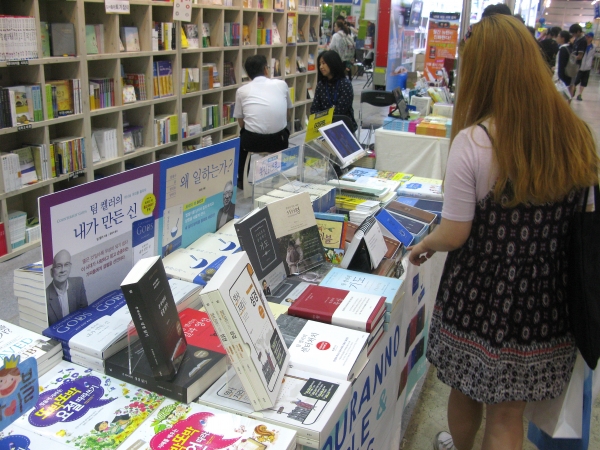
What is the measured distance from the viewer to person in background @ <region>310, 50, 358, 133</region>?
5277 millimetres

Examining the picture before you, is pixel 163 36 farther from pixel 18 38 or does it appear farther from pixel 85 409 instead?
pixel 85 409

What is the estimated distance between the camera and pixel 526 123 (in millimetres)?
1503

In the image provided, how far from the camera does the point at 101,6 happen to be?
470 cm

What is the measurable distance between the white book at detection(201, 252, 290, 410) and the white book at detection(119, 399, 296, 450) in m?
0.07

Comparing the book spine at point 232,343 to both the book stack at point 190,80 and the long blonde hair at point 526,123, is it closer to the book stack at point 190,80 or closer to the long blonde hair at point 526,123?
the long blonde hair at point 526,123

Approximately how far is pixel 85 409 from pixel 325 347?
631mm

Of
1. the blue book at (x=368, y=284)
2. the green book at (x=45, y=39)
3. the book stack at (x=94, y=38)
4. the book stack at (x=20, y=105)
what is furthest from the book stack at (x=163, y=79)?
→ the blue book at (x=368, y=284)

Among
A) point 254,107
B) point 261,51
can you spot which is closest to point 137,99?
point 254,107

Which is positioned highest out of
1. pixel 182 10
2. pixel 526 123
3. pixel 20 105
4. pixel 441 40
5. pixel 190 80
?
pixel 182 10

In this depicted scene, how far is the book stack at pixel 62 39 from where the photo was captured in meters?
4.20

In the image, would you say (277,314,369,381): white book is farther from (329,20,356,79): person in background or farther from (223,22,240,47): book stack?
(329,20,356,79): person in background

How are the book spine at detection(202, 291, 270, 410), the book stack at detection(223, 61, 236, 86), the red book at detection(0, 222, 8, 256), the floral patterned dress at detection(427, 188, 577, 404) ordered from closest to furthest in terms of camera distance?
the book spine at detection(202, 291, 270, 410) < the floral patterned dress at detection(427, 188, 577, 404) < the red book at detection(0, 222, 8, 256) < the book stack at detection(223, 61, 236, 86)

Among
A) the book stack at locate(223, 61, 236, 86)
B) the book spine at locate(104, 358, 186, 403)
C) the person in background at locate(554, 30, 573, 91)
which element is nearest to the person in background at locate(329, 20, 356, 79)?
the person in background at locate(554, 30, 573, 91)

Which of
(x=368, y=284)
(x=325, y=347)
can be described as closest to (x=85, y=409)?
(x=325, y=347)
